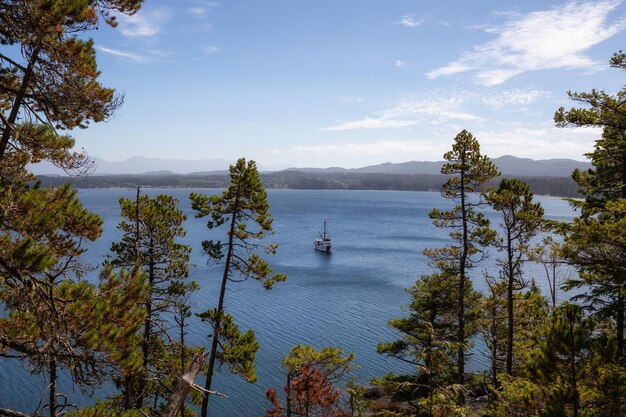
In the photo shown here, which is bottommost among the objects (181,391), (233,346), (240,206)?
(233,346)

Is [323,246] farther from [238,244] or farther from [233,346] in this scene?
[233,346]

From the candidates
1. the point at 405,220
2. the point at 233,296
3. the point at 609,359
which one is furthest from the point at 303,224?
the point at 609,359

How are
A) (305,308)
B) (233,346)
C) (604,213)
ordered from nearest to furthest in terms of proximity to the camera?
1. (604,213)
2. (233,346)
3. (305,308)

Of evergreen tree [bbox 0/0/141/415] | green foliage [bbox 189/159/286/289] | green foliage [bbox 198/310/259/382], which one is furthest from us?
green foliage [bbox 189/159/286/289]

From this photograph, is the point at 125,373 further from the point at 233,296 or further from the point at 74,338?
the point at 233,296

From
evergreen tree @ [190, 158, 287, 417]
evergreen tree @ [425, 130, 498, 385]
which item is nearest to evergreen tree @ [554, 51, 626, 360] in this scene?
evergreen tree @ [425, 130, 498, 385]

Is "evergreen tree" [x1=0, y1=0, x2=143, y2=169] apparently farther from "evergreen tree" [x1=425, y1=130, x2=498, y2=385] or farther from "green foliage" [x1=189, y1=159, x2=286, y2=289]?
"evergreen tree" [x1=425, y1=130, x2=498, y2=385]

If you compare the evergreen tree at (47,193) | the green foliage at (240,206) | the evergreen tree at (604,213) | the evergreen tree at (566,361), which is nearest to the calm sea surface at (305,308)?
the evergreen tree at (47,193)

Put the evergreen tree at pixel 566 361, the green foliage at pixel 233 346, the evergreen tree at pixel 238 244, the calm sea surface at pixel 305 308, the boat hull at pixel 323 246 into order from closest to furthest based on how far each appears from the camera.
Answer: the evergreen tree at pixel 566 361 < the green foliage at pixel 233 346 < the evergreen tree at pixel 238 244 < the calm sea surface at pixel 305 308 < the boat hull at pixel 323 246

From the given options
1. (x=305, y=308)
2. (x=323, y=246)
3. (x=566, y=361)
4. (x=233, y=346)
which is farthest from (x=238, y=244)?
(x=323, y=246)

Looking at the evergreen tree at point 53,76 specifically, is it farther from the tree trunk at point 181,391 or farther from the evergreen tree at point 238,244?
the evergreen tree at point 238,244

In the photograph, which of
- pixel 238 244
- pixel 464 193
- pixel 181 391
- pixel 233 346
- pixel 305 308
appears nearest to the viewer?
pixel 181 391

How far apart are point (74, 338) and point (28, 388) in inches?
1102

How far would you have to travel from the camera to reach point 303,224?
A: 410ft
